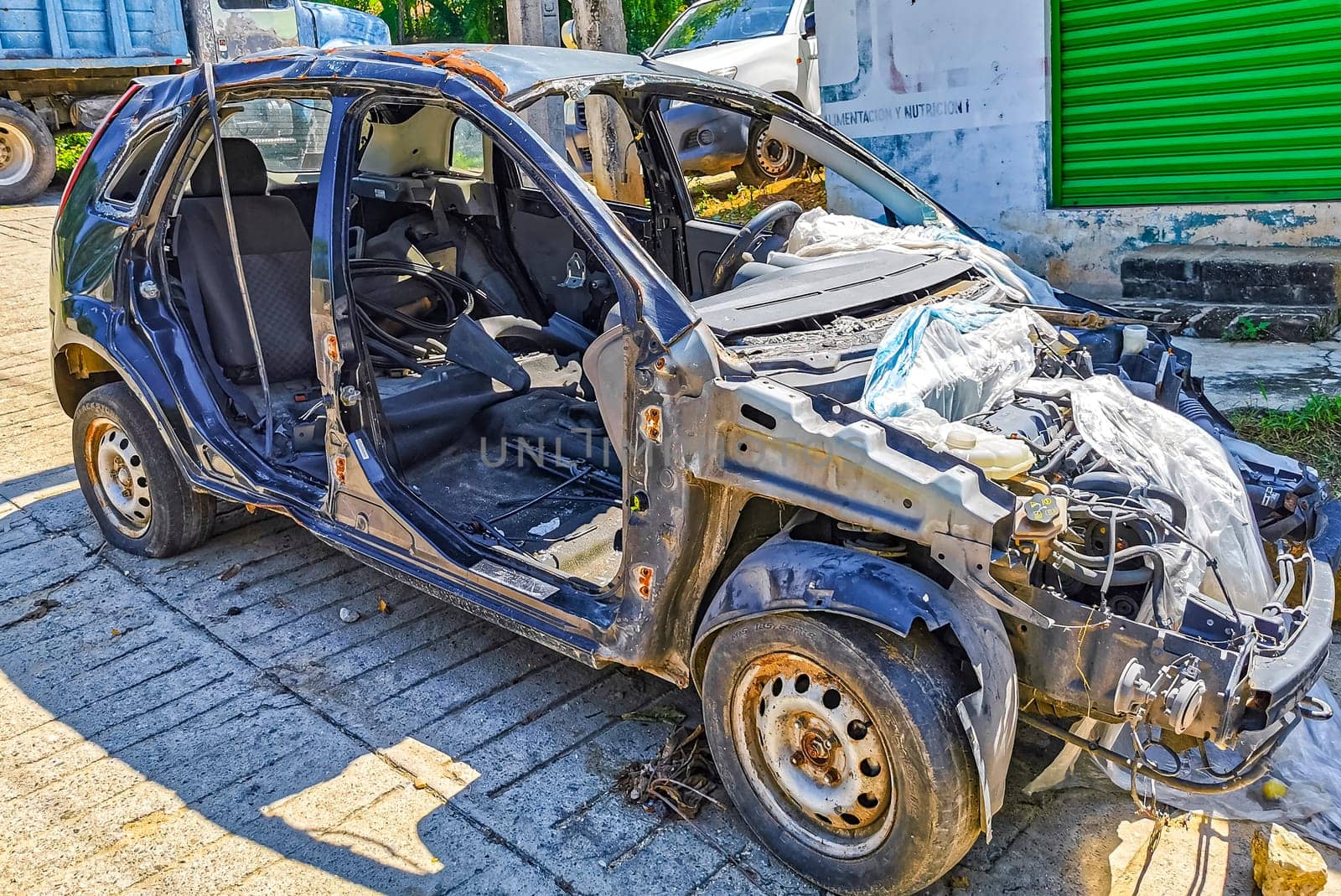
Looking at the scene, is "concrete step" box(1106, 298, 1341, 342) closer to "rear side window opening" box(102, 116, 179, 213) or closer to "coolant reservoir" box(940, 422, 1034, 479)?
"coolant reservoir" box(940, 422, 1034, 479)

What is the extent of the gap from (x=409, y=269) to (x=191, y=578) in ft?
5.69

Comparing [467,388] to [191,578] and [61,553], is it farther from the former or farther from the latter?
[61,553]

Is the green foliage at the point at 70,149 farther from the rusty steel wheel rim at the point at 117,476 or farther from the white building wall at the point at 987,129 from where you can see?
the rusty steel wheel rim at the point at 117,476

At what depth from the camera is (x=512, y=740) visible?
343 centimetres

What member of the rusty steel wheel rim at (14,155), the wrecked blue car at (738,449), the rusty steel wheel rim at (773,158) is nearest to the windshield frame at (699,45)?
the rusty steel wheel rim at (773,158)

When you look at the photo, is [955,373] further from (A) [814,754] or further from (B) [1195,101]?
(B) [1195,101]

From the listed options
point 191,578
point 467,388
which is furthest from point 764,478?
point 191,578

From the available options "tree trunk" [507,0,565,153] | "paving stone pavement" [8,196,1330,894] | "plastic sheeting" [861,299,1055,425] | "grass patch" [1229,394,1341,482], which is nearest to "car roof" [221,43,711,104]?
"plastic sheeting" [861,299,1055,425]

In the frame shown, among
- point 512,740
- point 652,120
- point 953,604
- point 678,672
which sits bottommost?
point 512,740

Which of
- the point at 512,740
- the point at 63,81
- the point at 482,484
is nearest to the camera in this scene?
the point at 512,740

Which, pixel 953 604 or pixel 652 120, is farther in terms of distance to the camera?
pixel 652 120

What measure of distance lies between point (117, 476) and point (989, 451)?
3.72 metres

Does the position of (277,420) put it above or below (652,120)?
below

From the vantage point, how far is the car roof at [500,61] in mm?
3314
